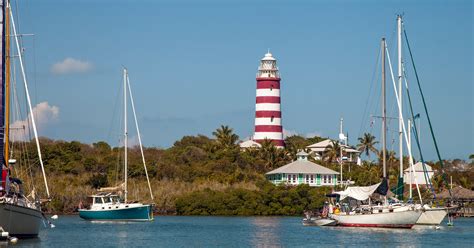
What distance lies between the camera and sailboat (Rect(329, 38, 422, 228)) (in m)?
65.9

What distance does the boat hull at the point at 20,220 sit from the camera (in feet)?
155

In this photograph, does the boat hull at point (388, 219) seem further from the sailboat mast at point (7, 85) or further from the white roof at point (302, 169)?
the white roof at point (302, 169)

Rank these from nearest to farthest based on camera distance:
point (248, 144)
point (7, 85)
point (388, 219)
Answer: point (7, 85) < point (388, 219) < point (248, 144)

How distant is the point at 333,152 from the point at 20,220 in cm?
7104

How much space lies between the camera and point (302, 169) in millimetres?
103625

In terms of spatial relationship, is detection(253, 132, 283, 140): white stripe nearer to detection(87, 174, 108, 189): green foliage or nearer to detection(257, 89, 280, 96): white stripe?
detection(257, 89, 280, 96): white stripe

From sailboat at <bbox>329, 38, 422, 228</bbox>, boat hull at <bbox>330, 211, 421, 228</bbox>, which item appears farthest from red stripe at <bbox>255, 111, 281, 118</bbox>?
boat hull at <bbox>330, 211, 421, 228</bbox>

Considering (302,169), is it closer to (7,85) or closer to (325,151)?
(325,151)

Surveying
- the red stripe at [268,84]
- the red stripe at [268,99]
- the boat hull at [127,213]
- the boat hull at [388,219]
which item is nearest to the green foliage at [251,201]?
the boat hull at [127,213]

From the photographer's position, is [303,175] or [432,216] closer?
[432,216]

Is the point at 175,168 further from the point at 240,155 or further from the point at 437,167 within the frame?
the point at 437,167

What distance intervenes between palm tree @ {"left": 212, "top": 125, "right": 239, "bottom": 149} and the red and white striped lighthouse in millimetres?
2570

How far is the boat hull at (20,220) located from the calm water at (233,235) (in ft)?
1.86

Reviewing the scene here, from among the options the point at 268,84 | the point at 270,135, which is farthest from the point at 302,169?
the point at 268,84
